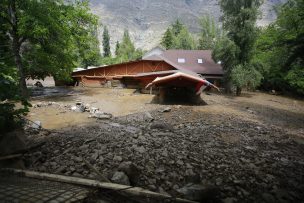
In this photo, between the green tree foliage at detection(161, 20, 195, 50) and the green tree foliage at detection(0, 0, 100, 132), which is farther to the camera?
the green tree foliage at detection(161, 20, 195, 50)

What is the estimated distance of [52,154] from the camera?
5.80 meters

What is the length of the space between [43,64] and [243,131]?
16.5m

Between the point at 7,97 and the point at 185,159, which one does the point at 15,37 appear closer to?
the point at 7,97

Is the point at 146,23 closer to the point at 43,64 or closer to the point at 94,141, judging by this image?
the point at 43,64

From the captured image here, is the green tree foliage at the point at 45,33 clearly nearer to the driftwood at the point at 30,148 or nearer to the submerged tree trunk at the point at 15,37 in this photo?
the submerged tree trunk at the point at 15,37

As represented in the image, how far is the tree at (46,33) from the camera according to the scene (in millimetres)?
15125

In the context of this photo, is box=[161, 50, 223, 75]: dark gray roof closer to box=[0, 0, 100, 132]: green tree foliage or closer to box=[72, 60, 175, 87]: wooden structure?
box=[72, 60, 175, 87]: wooden structure

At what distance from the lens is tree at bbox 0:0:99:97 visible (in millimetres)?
15125

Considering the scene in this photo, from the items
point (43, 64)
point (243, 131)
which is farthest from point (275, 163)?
point (43, 64)

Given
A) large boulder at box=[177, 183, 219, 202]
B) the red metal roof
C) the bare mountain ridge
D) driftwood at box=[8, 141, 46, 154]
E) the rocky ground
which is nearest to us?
large boulder at box=[177, 183, 219, 202]

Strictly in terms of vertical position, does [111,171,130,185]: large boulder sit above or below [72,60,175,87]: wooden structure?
below

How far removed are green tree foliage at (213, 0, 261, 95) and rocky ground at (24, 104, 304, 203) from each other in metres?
17.6

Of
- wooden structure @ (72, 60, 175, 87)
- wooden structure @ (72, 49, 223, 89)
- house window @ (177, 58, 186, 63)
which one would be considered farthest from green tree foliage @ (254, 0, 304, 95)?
wooden structure @ (72, 60, 175, 87)

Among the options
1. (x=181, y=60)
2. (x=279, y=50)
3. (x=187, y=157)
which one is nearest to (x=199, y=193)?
(x=187, y=157)
